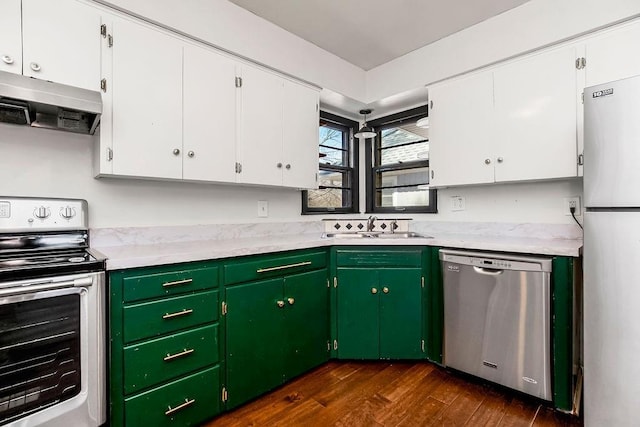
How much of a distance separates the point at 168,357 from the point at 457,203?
2434 millimetres

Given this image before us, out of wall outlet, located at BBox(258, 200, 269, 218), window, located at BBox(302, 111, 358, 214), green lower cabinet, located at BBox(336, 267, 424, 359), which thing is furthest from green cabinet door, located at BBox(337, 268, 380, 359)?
window, located at BBox(302, 111, 358, 214)

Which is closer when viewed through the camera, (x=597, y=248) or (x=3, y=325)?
(x=3, y=325)

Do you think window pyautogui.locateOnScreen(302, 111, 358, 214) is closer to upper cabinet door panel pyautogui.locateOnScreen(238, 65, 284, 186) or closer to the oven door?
upper cabinet door panel pyautogui.locateOnScreen(238, 65, 284, 186)

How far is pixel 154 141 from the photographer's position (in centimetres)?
178

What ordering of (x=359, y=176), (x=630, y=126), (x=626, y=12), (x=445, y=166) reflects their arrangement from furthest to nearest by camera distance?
(x=359, y=176), (x=445, y=166), (x=626, y=12), (x=630, y=126)

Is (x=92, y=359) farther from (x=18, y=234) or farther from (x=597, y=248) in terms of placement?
(x=597, y=248)

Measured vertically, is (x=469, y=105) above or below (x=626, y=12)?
below

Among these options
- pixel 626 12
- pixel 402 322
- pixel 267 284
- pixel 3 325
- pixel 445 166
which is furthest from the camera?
pixel 445 166

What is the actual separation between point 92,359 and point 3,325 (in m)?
0.33

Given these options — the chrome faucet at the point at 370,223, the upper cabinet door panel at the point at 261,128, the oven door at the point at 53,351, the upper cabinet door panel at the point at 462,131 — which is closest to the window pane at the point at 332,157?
the chrome faucet at the point at 370,223

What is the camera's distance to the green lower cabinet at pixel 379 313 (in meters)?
2.31

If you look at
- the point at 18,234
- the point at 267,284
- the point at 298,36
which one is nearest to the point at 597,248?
the point at 267,284

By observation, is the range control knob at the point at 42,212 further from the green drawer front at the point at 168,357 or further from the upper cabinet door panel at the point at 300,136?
the upper cabinet door panel at the point at 300,136

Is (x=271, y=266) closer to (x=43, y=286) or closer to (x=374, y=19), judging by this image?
(x=43, y=286)
